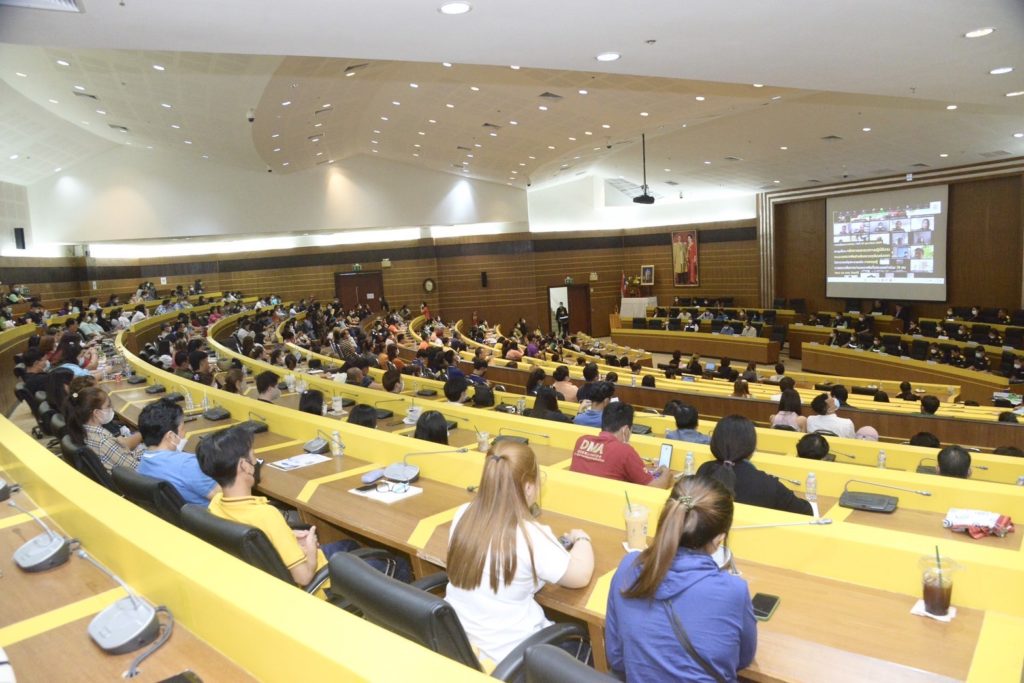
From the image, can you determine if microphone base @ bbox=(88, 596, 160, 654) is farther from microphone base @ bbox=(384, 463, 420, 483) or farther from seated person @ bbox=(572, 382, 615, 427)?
seated person @ bbox=(572, 382, 615, 427)

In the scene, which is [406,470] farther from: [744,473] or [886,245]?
[886,245]

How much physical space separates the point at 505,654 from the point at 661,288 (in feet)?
77.3

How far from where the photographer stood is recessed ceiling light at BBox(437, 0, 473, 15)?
4043mm

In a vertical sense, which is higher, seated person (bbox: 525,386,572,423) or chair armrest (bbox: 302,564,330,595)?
seated person (bbox: 525,386,572,423)

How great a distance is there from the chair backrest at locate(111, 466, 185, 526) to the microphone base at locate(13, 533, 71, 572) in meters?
0.44

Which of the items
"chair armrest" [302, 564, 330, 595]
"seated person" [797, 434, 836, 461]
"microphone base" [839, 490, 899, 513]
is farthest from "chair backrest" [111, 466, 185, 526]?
"seated person" [797, 434, 836, 461]

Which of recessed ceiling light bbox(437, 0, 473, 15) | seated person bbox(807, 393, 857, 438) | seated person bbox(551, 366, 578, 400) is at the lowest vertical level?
seated person bbox(807, 393, 857, 438)

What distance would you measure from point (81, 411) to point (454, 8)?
347 centimetres

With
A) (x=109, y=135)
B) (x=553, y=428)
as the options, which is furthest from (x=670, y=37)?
(x=109, y=135)

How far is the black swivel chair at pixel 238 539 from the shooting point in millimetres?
2438

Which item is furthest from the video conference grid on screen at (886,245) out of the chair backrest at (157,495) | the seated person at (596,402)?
the chair backrest at (157,495)

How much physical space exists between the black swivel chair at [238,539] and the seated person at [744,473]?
1874 millimetres

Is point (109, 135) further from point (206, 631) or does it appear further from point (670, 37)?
point (206, 631)

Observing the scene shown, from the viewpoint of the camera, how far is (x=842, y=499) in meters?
3.37
